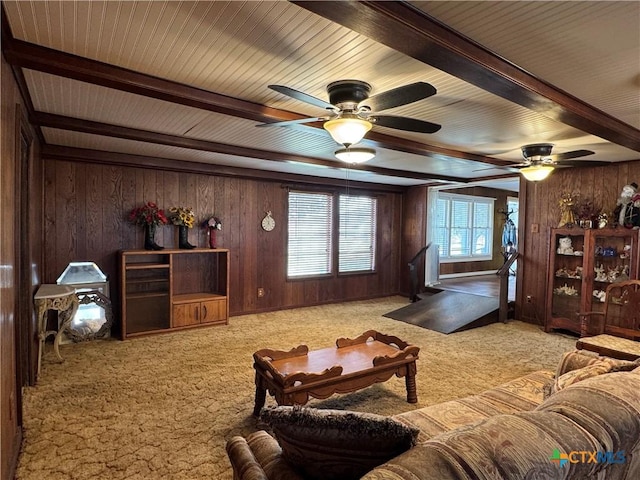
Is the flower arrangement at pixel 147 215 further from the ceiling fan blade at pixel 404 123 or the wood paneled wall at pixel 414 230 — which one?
the wood paneled wall at pixel 414 230

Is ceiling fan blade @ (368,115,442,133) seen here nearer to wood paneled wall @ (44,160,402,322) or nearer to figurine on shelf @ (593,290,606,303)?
wood paneled wall @ (44,160,402,322)

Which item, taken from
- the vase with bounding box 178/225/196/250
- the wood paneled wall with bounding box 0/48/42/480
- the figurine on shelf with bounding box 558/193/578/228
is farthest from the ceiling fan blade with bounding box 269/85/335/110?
the figurine on shelf with bounding box 558/193/578/228

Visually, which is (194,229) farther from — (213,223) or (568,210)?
(568,210)

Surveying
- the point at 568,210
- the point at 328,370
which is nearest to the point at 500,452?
the point at 328,370

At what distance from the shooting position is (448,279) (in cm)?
834

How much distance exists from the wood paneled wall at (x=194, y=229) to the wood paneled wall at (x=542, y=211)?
2636 mm

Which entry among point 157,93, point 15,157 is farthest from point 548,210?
point 15,157

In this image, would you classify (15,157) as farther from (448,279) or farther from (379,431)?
(448,279)

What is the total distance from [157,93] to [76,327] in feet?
11.2

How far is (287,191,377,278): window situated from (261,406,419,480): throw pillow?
5244mm

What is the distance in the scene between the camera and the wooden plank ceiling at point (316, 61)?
1612mm

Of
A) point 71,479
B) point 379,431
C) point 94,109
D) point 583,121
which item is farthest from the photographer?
point 94,109

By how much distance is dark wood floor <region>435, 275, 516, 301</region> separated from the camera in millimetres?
6738

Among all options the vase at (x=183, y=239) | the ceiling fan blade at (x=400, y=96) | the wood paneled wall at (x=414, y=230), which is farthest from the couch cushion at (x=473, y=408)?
the wood paneled wall at (x=414, y=230)
